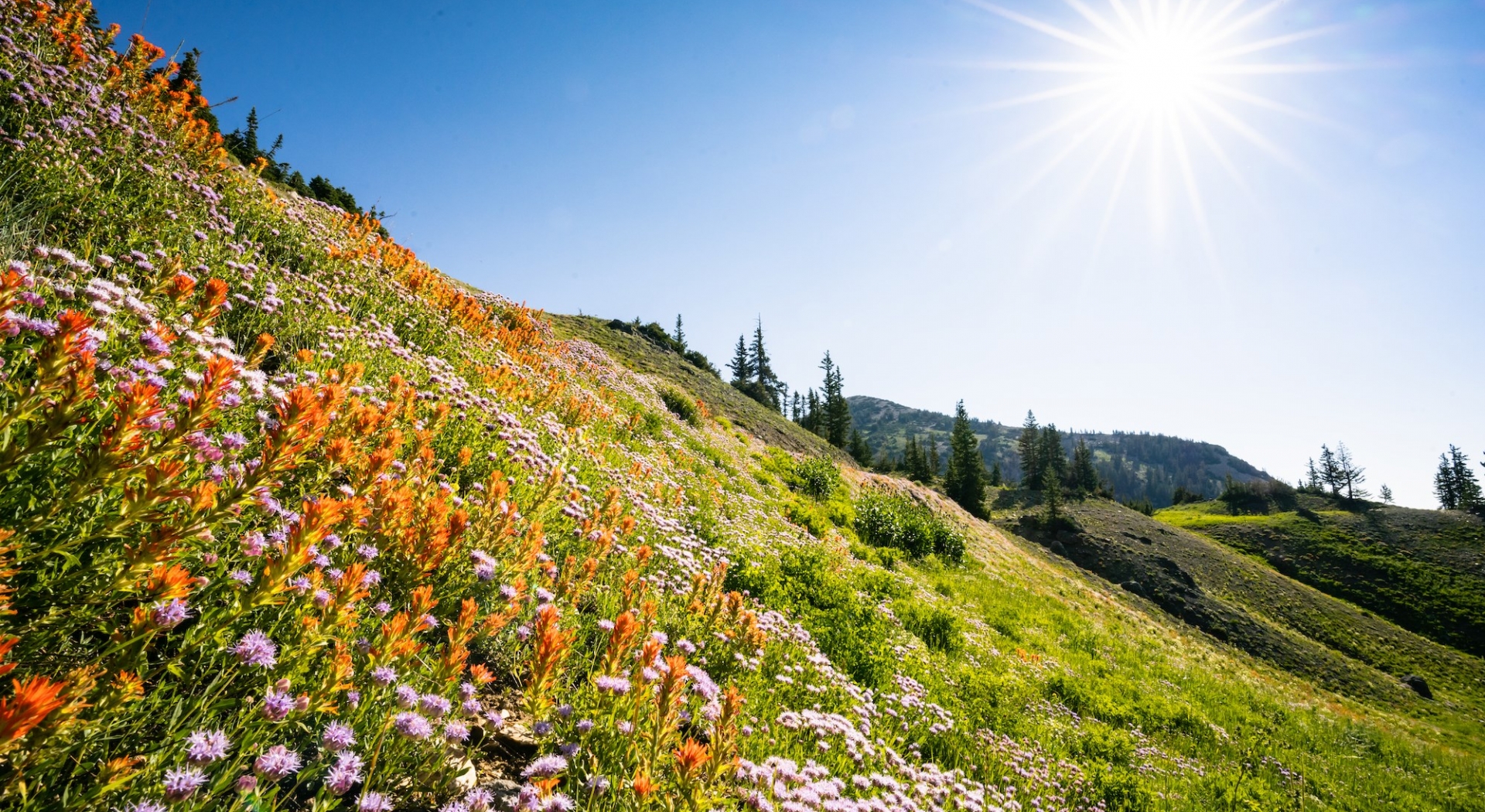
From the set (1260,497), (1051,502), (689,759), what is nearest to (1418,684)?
(1051,502)

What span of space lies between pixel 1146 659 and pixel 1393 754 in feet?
21.1

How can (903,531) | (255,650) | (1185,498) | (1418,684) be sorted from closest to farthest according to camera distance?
(255,650)
(903,531)
(1418,684)
(1185,498)

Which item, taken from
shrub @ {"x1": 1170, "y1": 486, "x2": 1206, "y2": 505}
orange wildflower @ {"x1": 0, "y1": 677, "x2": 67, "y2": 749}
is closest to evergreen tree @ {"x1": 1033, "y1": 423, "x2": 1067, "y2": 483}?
shrub @ {"x1": 1170, "y1": 486, "x2": 1206, "y2": 505}

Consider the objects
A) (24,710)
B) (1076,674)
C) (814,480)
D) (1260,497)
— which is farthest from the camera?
(1260,497)

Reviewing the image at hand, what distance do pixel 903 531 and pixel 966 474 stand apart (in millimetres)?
46781

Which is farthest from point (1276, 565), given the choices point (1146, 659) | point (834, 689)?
point (834, 689)

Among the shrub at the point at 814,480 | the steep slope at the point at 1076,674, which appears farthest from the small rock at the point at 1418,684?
the shrub at the point at 814,480

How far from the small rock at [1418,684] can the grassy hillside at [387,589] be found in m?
39.3

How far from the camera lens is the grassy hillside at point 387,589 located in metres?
1.91

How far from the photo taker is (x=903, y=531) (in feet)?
62.2

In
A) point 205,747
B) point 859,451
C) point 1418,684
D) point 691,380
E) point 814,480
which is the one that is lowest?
point 1418,684

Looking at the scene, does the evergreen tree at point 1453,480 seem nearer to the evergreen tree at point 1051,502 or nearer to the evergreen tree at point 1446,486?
the evergreen tree at point 1446,486

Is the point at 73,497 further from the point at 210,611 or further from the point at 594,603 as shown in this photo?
the point at 594,603

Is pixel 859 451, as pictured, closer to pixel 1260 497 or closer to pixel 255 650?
pixel 255 650
